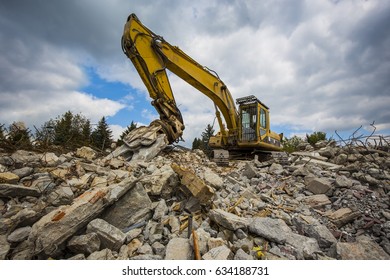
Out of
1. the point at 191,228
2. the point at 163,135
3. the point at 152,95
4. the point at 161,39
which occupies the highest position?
the point at 161,39

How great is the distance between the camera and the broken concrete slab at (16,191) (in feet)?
9.84

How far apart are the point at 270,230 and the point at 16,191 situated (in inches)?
146

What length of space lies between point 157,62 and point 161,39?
0.82 metres

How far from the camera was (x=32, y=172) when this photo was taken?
12.5 ft

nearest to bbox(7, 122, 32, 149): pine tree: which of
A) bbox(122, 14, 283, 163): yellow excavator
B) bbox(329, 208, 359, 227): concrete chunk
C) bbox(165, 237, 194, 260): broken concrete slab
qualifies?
bbox(122, 14, 283, 163): yellow excavator

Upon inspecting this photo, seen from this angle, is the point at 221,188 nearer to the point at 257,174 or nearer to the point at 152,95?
the point at 257,174

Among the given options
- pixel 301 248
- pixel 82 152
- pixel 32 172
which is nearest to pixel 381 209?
pixel 301 248

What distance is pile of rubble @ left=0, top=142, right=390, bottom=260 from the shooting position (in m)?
2.40

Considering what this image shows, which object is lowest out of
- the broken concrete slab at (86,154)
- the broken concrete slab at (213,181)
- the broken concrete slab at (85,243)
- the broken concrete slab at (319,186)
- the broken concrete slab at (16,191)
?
the broken concrete slab at (85,243)

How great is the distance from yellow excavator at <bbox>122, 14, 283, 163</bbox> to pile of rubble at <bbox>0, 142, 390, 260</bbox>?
2.78 meters

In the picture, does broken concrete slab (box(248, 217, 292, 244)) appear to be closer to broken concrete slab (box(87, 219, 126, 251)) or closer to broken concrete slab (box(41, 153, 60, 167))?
broken concrete slab (box(87, 219, 126, 251))

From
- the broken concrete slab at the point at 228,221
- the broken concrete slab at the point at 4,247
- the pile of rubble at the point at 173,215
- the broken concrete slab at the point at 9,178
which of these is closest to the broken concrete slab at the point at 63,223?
the pile of rubble at the point at 173,215

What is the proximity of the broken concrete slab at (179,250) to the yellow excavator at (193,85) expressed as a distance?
15.2ft

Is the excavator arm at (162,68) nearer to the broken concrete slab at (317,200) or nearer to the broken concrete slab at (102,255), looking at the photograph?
the broken concrete slab at (317,200)
